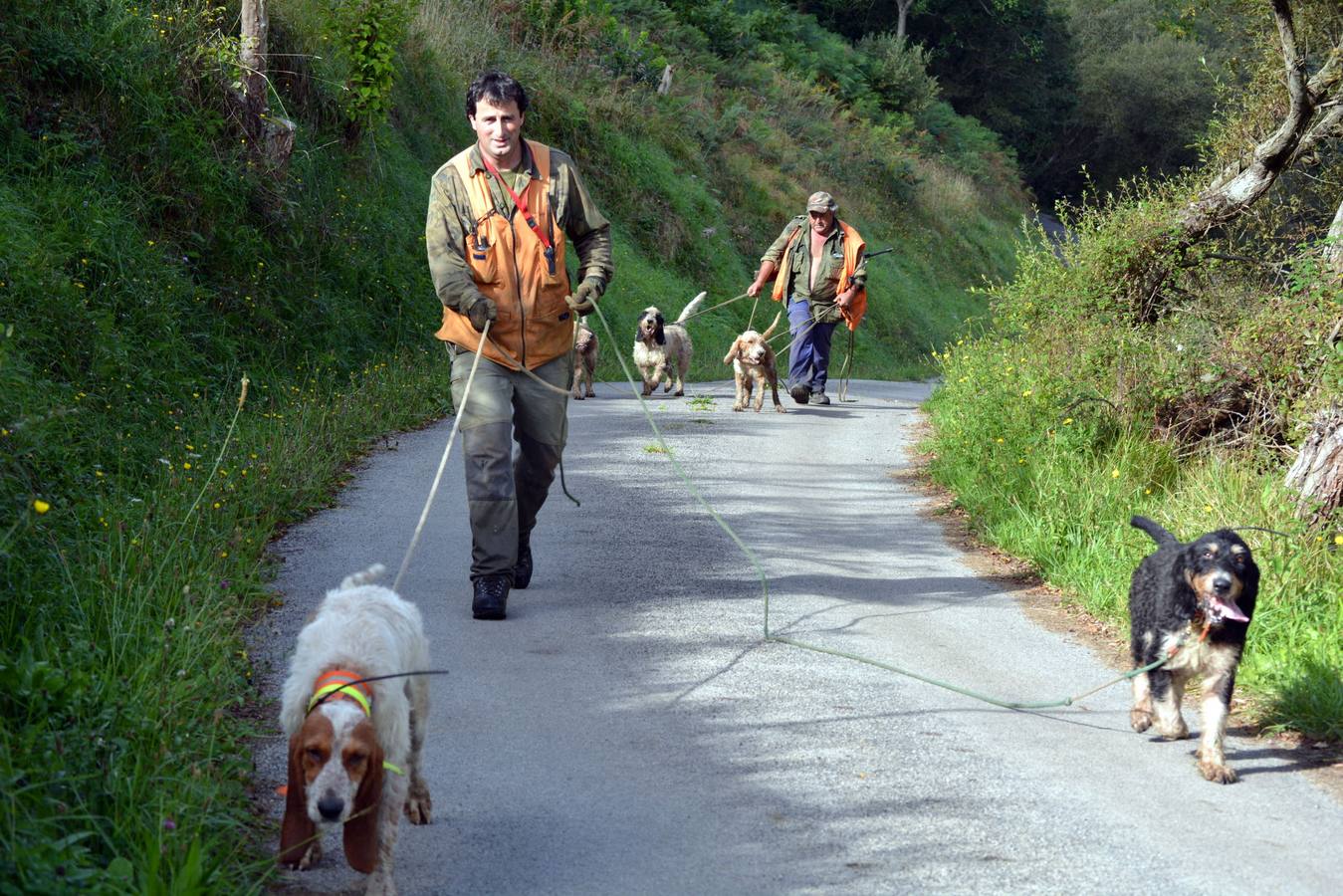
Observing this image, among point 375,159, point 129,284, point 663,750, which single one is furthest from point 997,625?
point 375,159

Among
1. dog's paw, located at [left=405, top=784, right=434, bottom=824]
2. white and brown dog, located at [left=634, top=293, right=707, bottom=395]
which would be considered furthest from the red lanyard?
white and brown dog, located at [left=634, top=293, right=707, bottom=395]

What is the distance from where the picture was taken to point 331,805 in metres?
3.77

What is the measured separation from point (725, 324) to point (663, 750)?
20364 millimetres

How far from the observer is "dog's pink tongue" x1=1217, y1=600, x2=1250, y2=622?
5.51 m

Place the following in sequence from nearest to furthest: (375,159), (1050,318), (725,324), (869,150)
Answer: (1050,318) → (375,159) → (725,324) → (869,150)

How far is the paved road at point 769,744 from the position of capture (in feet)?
14.7

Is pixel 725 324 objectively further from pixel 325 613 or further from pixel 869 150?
pixel 325 613

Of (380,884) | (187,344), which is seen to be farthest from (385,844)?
(187,344)

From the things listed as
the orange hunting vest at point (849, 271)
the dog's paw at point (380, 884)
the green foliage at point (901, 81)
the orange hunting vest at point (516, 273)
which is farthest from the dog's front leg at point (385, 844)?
the green foliage at point (901, 81)

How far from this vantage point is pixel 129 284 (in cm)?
1106

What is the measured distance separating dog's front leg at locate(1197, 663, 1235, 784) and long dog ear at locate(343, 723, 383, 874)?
331 centimetres

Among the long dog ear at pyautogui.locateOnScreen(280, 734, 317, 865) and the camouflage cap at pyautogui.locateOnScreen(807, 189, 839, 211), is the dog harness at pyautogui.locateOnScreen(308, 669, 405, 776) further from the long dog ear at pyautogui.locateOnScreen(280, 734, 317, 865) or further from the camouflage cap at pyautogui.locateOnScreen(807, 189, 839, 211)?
the camouflage cap at pyautogui.locateOnScreen(807, 189, 839, 211)

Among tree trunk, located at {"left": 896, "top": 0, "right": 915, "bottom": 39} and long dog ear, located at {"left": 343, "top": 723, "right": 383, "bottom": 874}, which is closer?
long dog ear, located at {"left": 343, "top": 723, "right": 383, "bottom": 874}

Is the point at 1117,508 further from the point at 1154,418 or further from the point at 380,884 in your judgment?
the point at 380,884
